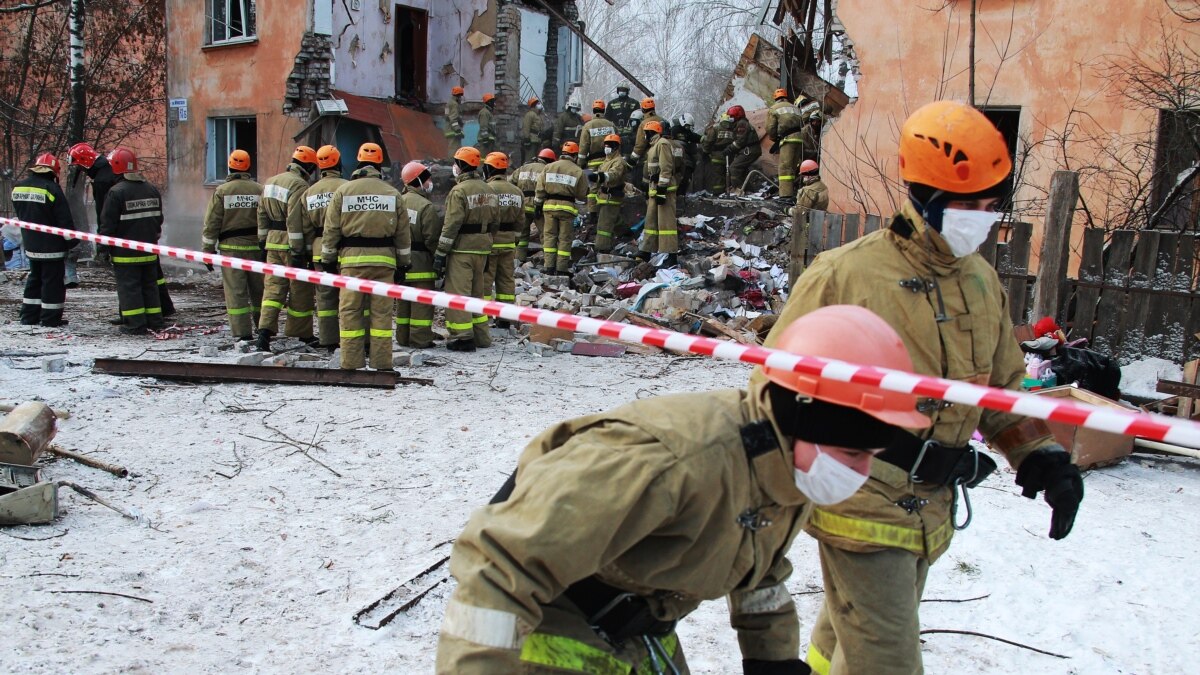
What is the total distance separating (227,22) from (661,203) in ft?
35.9

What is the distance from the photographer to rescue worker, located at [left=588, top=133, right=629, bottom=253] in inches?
551

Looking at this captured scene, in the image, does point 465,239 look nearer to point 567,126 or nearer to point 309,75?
point 309,75

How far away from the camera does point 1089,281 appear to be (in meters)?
7.79

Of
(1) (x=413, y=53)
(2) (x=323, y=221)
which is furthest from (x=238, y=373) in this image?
(1) (x=413, y=53)

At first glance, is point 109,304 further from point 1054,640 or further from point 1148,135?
point 1148,135

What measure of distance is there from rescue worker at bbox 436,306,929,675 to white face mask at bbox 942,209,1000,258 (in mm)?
771

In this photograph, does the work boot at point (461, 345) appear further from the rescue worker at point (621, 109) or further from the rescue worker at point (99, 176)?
the rescue worker at point (621, 109)

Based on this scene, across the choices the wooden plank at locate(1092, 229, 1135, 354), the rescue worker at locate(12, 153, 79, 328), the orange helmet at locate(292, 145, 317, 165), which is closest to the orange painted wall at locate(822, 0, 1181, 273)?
the wooden plank at locate(1092, 229, 1135, 354)

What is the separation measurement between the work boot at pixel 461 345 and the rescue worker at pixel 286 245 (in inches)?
59.4

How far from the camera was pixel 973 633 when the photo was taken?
3828mm

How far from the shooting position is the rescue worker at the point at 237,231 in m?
9.38

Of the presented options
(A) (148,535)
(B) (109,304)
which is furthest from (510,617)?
(B) (109,304)

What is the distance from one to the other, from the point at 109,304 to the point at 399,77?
32.8 ft

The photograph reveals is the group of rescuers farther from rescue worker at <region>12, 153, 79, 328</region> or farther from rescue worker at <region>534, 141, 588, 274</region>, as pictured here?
rescue worker at <region>534, 141, 588, 274</region>
